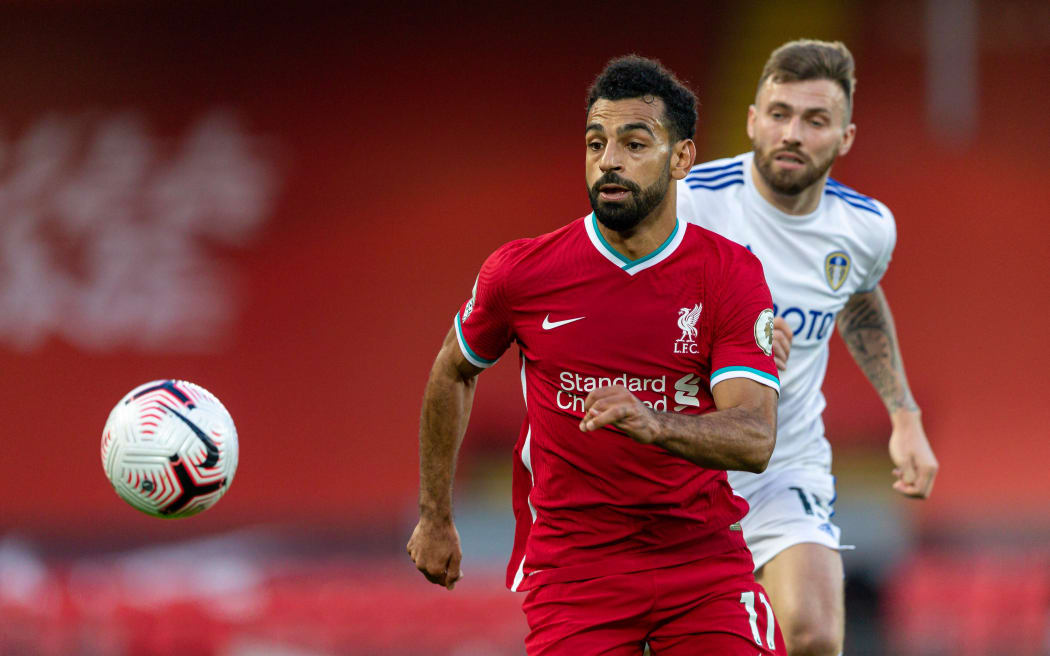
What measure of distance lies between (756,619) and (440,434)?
1078mm

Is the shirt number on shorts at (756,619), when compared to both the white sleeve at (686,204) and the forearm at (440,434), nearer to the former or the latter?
the forearm at (440,434)

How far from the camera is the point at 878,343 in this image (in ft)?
17.6

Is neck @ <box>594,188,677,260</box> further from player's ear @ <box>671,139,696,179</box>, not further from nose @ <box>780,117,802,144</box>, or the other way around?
nose @ <box>780,117,802,144</box>

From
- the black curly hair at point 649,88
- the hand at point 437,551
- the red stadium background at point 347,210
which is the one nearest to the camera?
the black curly hair at point 649,88

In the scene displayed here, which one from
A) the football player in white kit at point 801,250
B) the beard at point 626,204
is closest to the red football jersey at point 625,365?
the beard at point 626,204

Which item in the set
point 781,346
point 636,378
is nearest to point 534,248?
point 636,378

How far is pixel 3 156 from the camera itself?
10.3 metres

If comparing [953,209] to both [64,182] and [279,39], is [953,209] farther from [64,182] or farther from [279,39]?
[64,182]

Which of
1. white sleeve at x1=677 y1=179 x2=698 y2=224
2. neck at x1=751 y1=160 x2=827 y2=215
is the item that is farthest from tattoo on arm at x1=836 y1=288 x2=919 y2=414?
white sleeve at x1=677 y1=179 x2=698 y2=224

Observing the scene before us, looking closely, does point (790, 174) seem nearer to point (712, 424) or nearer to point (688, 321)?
point (688, 321)

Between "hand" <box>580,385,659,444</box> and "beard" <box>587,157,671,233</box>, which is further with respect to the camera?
"beard" <box>587,157,671,233</box>

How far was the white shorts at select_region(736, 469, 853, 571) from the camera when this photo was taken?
4770mm

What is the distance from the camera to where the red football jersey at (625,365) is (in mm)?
3746

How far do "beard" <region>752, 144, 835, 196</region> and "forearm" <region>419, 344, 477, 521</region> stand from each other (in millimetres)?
1471
